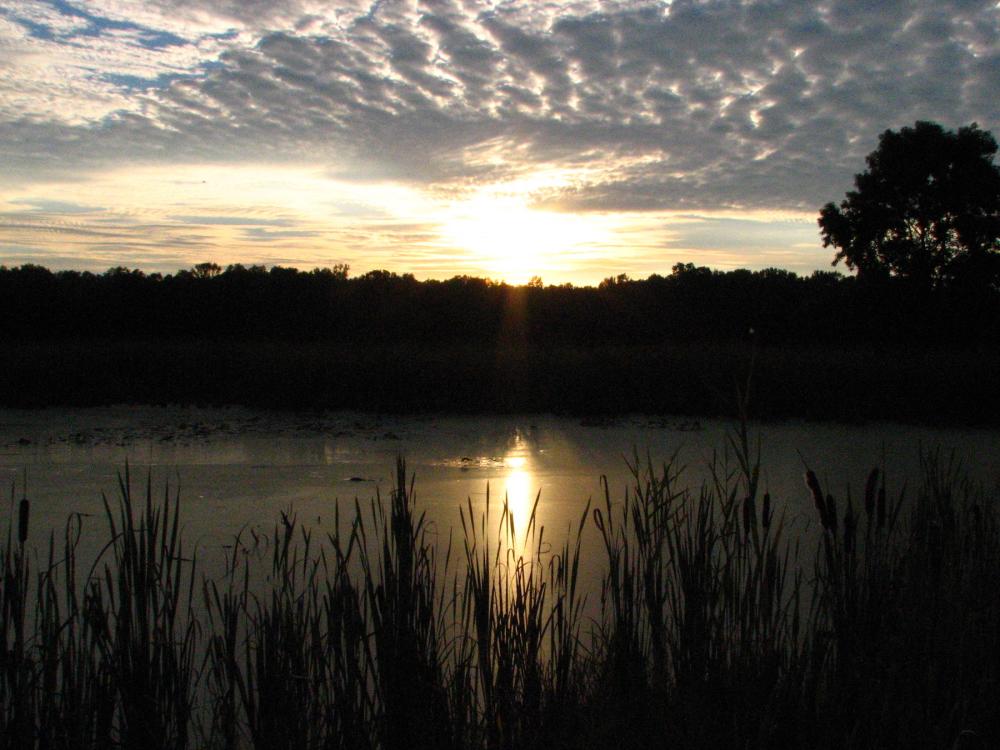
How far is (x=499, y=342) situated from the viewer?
39.1 feet

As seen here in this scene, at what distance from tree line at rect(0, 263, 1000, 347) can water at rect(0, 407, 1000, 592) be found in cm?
493

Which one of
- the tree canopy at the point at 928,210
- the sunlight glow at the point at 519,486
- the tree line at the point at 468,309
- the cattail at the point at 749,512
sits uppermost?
the tree canopy at the point at 928,210

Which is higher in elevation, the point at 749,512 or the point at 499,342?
the point at 499,342

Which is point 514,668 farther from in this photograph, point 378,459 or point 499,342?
point 499,342

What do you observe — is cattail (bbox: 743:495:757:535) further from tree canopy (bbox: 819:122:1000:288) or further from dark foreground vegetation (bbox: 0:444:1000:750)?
tree canopy (bbox: 819:122:1000:288)

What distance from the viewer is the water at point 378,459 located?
156 inches

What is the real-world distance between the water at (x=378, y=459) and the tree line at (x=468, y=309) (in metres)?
4.93

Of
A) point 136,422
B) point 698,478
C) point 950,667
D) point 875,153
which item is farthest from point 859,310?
point 950,667

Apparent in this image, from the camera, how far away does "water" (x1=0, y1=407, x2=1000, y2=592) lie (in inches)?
156

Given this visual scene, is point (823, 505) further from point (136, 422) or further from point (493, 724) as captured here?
point (136, 422)

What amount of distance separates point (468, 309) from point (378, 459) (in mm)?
7758

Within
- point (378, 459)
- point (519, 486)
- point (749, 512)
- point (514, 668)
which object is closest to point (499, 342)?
point (378, 459)

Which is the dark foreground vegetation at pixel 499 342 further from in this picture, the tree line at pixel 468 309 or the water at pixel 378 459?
the water at pixel 378 459

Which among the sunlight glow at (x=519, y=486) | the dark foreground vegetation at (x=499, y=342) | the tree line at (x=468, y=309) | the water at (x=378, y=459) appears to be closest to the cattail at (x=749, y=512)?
the water at (x=378, y=459)
